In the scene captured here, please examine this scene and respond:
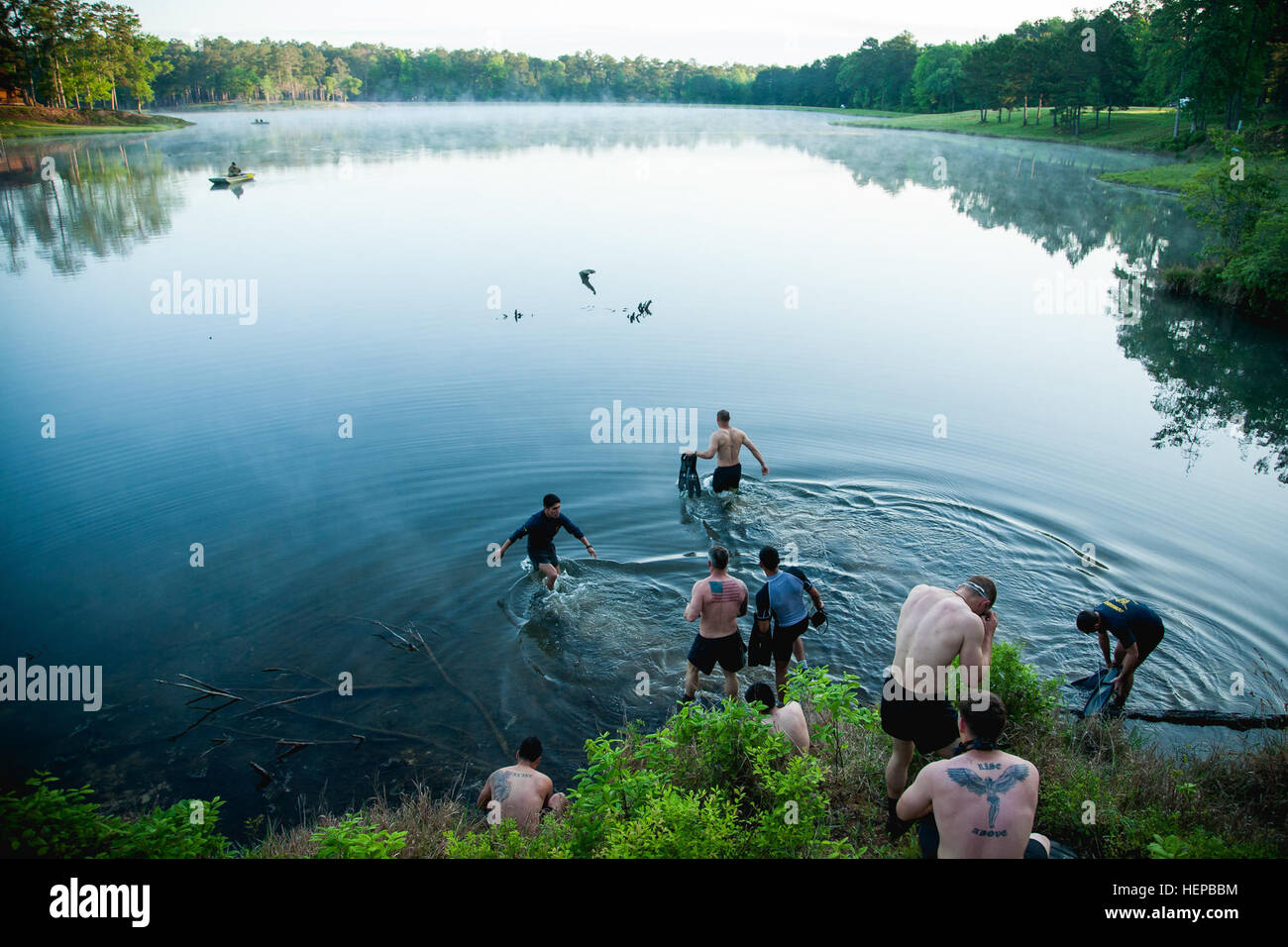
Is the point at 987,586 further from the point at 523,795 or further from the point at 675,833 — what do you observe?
the point at 523,795

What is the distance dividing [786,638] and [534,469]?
7.78m

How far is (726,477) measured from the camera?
1459cm

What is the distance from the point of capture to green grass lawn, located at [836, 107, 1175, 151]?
67.7 m

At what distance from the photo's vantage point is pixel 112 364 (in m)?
21.5

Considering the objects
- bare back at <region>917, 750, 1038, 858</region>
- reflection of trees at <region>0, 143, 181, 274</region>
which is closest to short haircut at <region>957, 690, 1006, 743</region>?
bare back at <region>917, 750, 1038, 858</region>

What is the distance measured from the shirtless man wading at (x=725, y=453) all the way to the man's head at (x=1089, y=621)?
6.22 meters

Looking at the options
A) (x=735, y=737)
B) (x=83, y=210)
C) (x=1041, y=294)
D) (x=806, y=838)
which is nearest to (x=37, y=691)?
(x=735, y=737)

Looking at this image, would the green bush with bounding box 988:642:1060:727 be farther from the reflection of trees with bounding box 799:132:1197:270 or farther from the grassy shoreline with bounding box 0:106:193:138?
the grassy shoreline with bounding box 0:106:193:138

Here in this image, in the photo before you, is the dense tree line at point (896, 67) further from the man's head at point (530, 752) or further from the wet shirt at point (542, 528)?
the man's head at point (530, 752)

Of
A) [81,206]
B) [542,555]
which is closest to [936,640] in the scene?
[542,555]

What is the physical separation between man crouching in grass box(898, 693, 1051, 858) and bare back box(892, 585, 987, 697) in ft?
5.47

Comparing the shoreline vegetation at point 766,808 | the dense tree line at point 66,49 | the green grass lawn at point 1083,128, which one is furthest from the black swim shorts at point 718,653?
the green grass lawn at point 1083,128

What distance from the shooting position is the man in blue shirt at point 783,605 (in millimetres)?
9477
